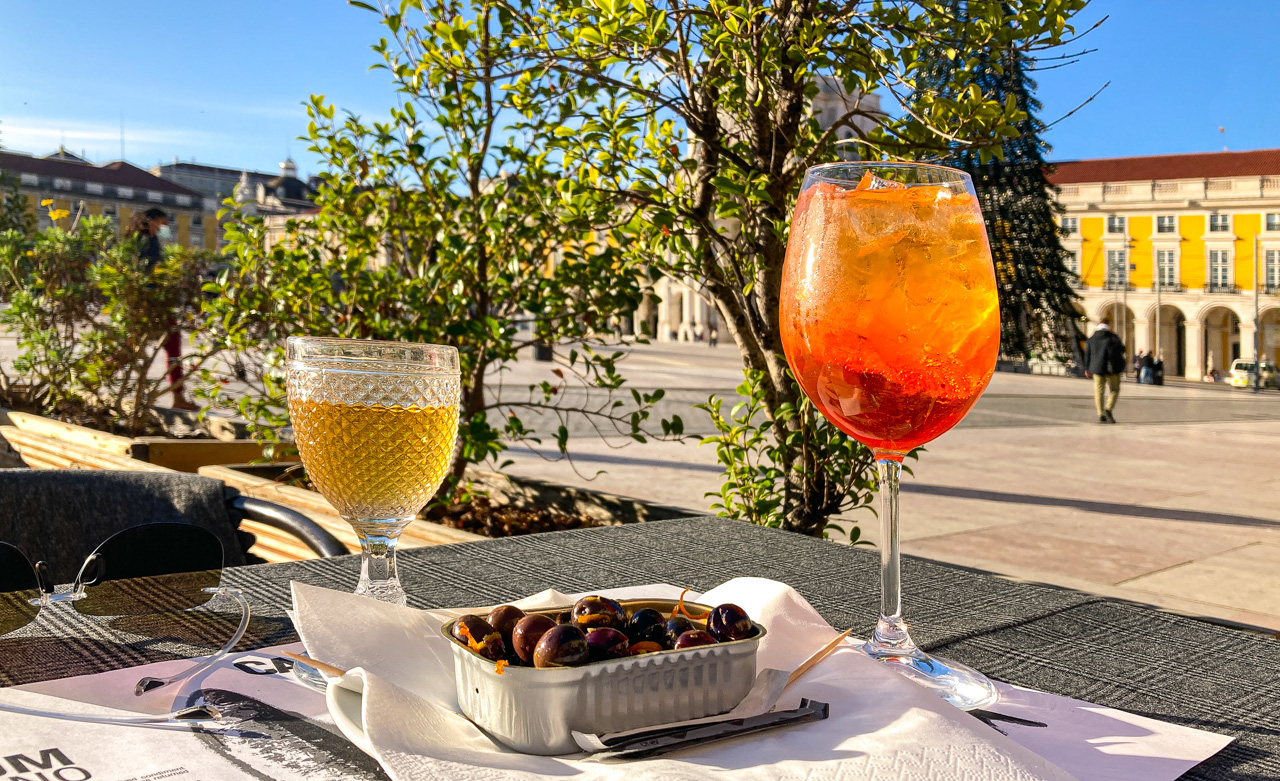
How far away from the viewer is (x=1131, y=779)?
48 cm

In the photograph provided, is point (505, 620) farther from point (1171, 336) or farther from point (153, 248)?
point (1171, 336)

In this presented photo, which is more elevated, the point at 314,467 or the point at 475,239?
the point at 475,239

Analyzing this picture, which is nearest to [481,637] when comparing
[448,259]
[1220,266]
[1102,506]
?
[448,259]

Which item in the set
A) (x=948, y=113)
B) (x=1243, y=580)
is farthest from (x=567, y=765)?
(x=1243, y=580)

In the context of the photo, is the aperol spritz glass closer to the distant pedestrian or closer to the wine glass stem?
the wine glass stem

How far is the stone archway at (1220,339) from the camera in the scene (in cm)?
5250

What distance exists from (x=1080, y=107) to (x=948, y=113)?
11.3 inches

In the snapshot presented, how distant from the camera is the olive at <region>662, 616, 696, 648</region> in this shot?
472mm

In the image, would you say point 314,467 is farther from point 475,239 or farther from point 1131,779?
point 475,239

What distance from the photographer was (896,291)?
2.04 feet

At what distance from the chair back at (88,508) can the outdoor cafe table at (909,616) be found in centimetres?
52

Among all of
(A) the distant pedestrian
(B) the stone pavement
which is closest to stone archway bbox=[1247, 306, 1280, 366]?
(A) the distant pedestrian

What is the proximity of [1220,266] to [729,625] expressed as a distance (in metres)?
57.3

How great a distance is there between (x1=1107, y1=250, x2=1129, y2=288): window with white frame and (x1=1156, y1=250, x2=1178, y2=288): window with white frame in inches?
62.5
